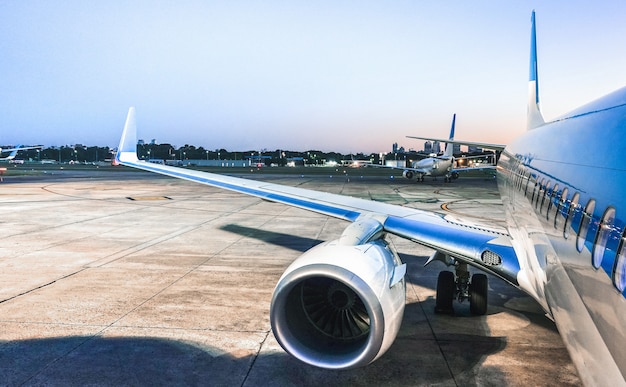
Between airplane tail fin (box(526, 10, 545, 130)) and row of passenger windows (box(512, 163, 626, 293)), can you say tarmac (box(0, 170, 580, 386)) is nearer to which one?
row of passenger windows (box(512, 163, 626, 293))

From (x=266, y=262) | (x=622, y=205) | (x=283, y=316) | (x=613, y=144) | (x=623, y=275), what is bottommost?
(x=266, y=262)

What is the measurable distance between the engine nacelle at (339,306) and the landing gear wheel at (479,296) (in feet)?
9.91

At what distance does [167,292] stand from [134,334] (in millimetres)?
1995

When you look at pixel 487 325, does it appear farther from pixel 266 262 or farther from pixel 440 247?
pixel 266 262

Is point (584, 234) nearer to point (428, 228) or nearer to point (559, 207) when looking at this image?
point (559, 207)

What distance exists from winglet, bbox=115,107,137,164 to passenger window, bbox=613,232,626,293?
539 inches

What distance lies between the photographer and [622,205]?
102 inches

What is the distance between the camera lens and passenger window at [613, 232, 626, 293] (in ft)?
8.01

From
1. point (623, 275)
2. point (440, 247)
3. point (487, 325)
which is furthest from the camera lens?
point (487, 325)

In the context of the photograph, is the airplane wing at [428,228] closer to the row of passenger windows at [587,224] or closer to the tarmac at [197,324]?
the row of passenger windows at [587,224]

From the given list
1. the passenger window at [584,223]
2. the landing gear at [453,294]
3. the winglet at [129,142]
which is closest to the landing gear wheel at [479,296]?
the landing gear at [453,294]

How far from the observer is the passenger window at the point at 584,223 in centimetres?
310

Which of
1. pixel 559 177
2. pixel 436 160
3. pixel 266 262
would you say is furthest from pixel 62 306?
pixel 436 160

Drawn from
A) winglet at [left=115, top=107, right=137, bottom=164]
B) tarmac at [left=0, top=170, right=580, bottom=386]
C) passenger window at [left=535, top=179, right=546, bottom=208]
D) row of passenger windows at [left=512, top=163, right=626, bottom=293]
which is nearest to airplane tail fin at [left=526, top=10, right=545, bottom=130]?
tarmac at [left=0, top=170, right=580, bottom=386]
